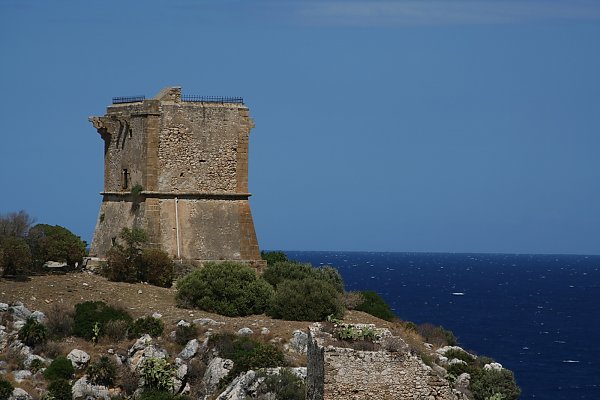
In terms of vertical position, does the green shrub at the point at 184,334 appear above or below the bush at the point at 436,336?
above

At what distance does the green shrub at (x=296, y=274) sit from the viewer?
41.5 metres

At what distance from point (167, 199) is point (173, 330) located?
28.0 ft

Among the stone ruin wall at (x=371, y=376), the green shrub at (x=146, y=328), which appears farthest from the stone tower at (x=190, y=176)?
the stone ruin wall at (x=371, y=376)

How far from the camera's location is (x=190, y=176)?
141 ft

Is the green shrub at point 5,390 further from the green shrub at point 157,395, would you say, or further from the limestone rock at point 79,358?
the green shrub at point 157,395

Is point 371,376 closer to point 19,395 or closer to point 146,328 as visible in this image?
point 19,395

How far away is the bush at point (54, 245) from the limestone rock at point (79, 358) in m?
7.62

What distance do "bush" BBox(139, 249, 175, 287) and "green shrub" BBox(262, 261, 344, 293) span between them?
120 inches

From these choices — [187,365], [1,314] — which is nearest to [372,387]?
[187,365]

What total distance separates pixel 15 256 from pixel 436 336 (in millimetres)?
12672

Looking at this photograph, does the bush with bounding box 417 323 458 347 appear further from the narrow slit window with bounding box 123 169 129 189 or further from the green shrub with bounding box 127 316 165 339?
the narrow slit window with bounding box 123 169 129 189

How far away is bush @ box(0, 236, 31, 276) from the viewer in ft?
129

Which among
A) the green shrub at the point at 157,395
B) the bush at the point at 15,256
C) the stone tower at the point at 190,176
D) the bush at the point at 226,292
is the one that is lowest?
the green shrub at the point at 157,395

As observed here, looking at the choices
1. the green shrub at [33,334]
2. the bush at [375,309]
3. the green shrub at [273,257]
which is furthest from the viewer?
the green shrub at [273,257]
